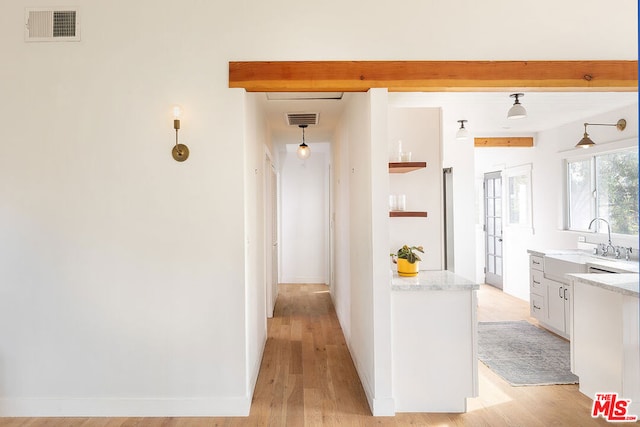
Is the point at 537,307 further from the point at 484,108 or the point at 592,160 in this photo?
the point at 484,108

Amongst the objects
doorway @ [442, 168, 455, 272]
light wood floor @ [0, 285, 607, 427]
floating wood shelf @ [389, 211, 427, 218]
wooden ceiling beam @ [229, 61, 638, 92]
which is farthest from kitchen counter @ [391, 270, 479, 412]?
wooden ceiling beam @ [229, 61, 638, 92]

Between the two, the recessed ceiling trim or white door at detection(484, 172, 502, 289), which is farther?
white door at detection(484, 172, 502, 289)

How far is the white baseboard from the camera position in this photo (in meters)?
2.62

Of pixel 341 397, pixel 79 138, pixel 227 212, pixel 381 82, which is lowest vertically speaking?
pixel 341 397

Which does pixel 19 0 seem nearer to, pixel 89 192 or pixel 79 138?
pixel 79 138

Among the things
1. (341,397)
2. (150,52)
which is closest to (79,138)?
(150,52)

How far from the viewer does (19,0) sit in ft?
8.61

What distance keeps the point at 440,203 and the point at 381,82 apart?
51.8 inches

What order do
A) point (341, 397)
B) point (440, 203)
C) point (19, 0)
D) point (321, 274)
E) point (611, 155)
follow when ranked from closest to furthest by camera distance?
point (19, 0) < point (341, 397) < point (440, 203) < point (611, 155) < point (321, 274)

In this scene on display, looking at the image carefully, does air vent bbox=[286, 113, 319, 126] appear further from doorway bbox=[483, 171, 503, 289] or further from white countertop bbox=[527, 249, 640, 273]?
doorway bbox=[483, 171, 503, 289]

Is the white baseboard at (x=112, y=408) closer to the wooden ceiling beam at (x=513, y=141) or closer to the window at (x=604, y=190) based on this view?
the window at (x=604, y=190)

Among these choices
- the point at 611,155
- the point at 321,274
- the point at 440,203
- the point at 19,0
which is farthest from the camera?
the point at 321,274

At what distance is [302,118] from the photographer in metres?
4.45

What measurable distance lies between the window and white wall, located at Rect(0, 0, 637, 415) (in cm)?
194
